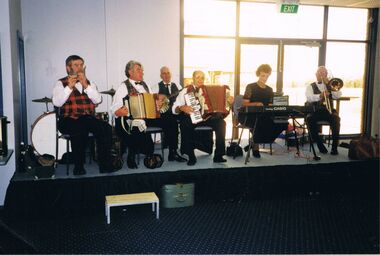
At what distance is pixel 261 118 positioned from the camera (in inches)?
195

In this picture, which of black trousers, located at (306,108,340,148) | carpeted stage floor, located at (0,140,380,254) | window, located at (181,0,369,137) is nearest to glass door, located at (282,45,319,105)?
window, located at (181,0,369,137)

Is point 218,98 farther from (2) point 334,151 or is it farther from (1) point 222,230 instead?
(1) point 222,230

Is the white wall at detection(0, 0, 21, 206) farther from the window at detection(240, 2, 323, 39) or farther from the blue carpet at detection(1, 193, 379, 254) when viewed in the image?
the window at detection(240, 2, 323, 39)

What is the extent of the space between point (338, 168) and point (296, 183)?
1.95ft

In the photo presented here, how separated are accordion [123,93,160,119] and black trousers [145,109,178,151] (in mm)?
425

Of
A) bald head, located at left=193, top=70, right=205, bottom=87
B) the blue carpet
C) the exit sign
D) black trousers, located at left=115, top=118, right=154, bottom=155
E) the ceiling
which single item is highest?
the ceiling

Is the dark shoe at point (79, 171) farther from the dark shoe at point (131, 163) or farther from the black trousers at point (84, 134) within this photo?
the dark shoe at point (131, 163)

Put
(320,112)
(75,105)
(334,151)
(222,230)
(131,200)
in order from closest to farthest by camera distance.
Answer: (222,230)
(131,200)
(75,105)
(334,151)
(320,112)

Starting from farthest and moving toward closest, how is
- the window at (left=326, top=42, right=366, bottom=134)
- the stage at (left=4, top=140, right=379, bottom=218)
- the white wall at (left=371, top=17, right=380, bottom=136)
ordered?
the white wall at (left=371, top=17, right=380, bottom=136) < the window at (left=326, top=42, right=366, bottom=134) < the stage at (left=4, top=140, right=379, bottom=218)

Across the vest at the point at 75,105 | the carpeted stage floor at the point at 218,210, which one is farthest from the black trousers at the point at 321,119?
the vest at the point at 75,105

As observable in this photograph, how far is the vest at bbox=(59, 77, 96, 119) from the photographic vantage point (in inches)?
165

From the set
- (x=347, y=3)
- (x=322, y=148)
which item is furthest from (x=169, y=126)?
(x=347, y=3)

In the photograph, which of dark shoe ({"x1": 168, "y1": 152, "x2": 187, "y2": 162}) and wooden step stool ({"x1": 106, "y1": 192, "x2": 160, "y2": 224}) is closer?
wooden step stool ({"x1": 106, "y1": 192, "x2": 160, "y2": 224})

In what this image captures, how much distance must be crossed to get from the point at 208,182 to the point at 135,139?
3.22ft
